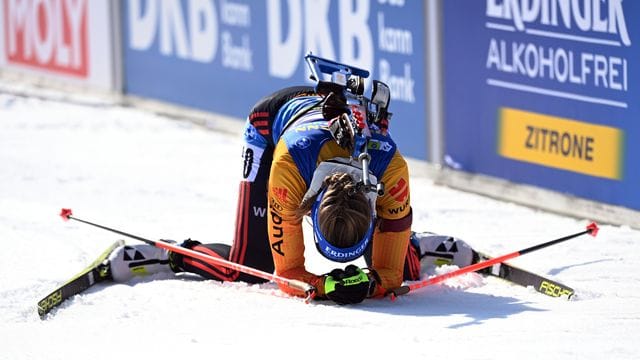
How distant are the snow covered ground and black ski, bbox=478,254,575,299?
5cm

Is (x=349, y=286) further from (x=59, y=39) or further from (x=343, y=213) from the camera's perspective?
(x=59, y=39)

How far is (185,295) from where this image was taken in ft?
20.0

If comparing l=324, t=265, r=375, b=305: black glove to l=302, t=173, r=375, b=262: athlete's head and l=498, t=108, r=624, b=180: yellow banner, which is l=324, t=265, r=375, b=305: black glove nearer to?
l=302, t=173, r=375, b=262: athlete's head

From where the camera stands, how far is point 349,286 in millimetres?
5625

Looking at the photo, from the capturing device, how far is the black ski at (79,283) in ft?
19.5

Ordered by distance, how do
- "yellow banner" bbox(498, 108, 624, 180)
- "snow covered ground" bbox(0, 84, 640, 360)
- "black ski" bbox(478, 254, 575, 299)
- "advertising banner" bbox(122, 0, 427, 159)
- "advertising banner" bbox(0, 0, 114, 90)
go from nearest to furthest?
"snow covered ground" bbox(0, 84, 640, 360), "black ski" bbox(478, 254, 575, 299), "yellow banner" bbox(498, 108, 624, 180), "advertising banner" bbox(122, 0, 427, 159), "advertising banner" bbox(0, 0, 114, 90)

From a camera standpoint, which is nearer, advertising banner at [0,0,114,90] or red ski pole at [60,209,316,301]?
red ski pole at [60,209,316,301]

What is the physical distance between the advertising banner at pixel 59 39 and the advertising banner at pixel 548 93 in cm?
509

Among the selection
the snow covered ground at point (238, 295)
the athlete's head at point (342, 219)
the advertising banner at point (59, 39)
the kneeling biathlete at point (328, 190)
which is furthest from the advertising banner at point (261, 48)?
the athlete's head at point (342, 219)

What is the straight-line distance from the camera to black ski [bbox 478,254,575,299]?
5938 millimetres

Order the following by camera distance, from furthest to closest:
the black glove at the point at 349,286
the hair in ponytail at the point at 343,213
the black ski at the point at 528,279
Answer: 1. the black ski at the point at 528,279
2. the black glove at the point at 349,286
3. the hair in ponytail at the point at 343,213

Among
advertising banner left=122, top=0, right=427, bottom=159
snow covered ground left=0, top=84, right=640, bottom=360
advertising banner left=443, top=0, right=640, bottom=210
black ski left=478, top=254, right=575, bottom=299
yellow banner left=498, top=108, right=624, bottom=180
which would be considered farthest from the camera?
advertising banner left=122, top=0, right=427, bottom=159

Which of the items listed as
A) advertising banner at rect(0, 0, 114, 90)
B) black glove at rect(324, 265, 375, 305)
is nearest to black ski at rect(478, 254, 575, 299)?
black glove at rect(324, 265, 375, 305)

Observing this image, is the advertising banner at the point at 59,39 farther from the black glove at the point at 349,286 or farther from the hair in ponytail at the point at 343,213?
the hair in ponytail at the point at 343,213
